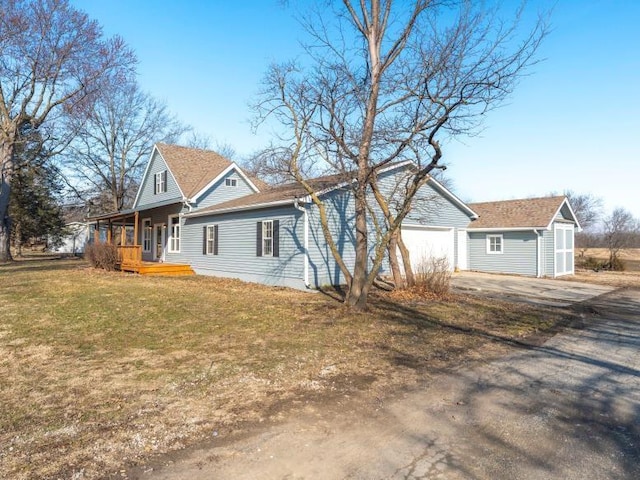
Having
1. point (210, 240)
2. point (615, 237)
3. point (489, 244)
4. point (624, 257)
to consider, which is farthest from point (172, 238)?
point (624, 257)

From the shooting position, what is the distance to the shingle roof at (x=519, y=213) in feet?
60.9

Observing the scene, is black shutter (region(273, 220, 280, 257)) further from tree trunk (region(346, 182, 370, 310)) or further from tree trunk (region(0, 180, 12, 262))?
tree trunk (region(0, 180, 12, 262))

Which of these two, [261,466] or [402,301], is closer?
[261,466]

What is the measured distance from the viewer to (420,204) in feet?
55.3

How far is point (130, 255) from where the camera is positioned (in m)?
18.0

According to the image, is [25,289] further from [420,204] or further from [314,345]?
[420,204]

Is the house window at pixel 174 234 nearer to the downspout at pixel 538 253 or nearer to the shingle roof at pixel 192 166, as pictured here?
the shingle roof at pixel 192 166

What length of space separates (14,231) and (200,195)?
25.6m

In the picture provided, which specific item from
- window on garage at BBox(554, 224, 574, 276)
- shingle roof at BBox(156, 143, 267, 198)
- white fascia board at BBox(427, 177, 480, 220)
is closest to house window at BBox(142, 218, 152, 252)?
shingle roof at BBox(156, 143, 267, 198)

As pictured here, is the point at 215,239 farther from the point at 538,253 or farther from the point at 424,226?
the point at 538,253

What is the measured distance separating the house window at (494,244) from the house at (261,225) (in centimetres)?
7

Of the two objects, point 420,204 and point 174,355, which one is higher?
point 420,204

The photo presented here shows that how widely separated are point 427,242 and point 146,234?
15.4 metres

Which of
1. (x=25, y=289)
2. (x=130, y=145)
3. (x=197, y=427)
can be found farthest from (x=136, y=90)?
(x=197, y=427)
